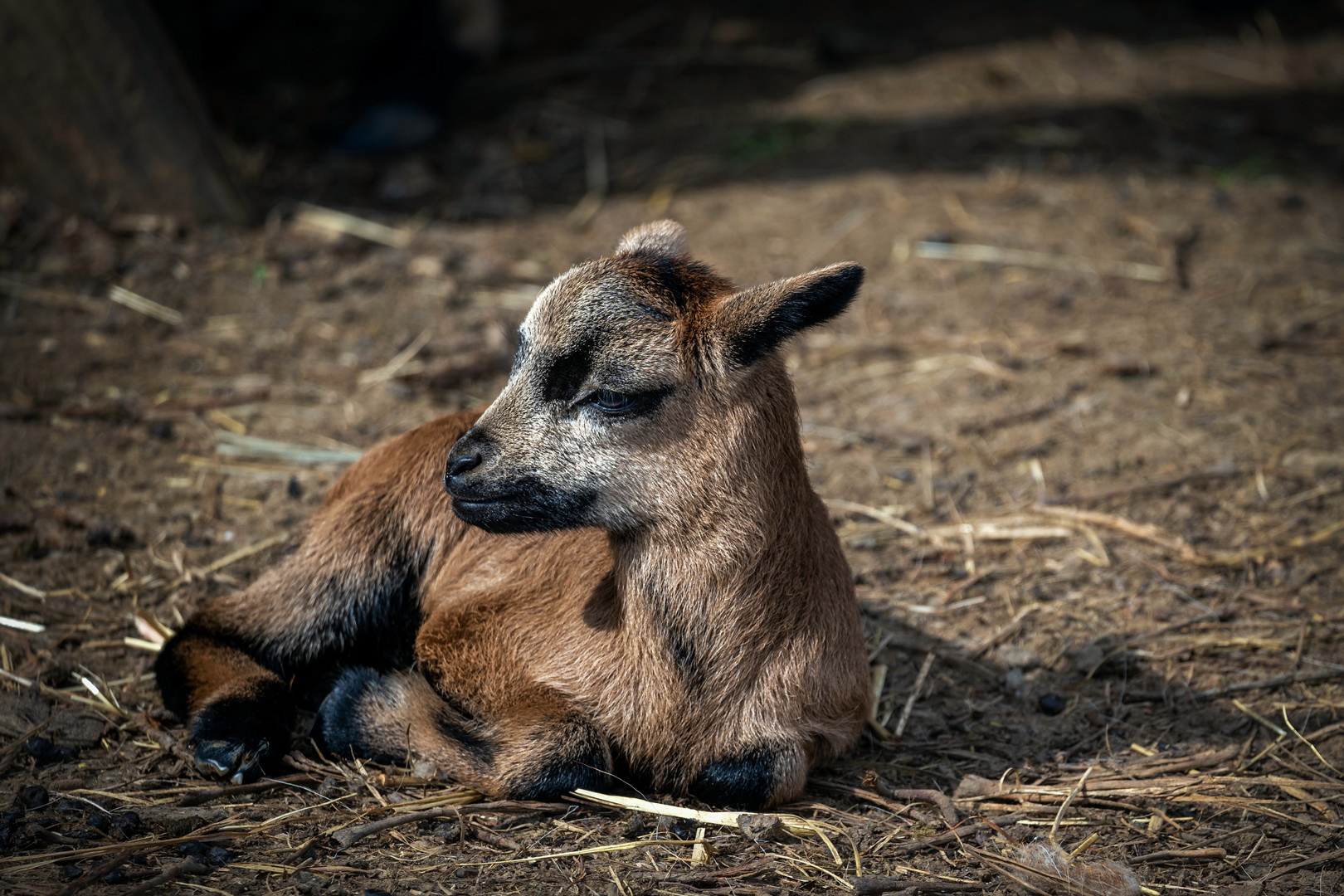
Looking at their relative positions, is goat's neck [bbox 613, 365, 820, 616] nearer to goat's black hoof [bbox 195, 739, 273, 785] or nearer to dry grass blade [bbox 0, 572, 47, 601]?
goat's black hoof [bbox 195, 739, 273, 785]

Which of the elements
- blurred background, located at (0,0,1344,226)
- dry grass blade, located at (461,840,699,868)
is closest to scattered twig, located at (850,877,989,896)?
dry grass blade, located at (461,840,699,868)

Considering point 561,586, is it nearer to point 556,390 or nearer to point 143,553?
point 556,390

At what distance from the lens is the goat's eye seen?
3.40 metres

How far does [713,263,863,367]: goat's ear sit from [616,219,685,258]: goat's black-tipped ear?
24.0 inches

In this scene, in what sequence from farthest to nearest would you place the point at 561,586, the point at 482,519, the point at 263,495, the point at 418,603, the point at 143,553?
1. the point at 263,495
2. the point at 143,553
3. the point at 418,603
4. the point at 561,586
5. the point at 482,519

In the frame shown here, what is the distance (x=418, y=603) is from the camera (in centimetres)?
424

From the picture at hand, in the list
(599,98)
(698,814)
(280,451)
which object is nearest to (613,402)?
(698,814)

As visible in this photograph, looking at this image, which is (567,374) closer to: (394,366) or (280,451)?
(280,451)

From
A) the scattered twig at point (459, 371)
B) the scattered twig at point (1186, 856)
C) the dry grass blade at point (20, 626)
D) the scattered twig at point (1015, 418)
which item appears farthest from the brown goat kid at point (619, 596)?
the scattered twig at point (1015, 418)

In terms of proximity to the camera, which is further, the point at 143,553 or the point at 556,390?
the point at 143,553

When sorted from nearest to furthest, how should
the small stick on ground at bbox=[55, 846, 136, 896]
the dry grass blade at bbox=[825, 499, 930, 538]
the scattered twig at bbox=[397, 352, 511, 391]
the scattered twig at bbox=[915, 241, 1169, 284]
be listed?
the small stick on ground at bbox=[55, 846, 136, 896] → the dry grass blade at bbox=[825, 499, 930, 538] → the scattered twig at bbox=[397, 352, 511, 391] → the scattered twig at bbox=[915, 241, 1169, 284]

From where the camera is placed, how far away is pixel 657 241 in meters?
3.95

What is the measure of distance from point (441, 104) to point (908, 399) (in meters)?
4.47

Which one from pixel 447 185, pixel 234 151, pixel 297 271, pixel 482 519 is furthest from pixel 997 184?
pixel 482 519
